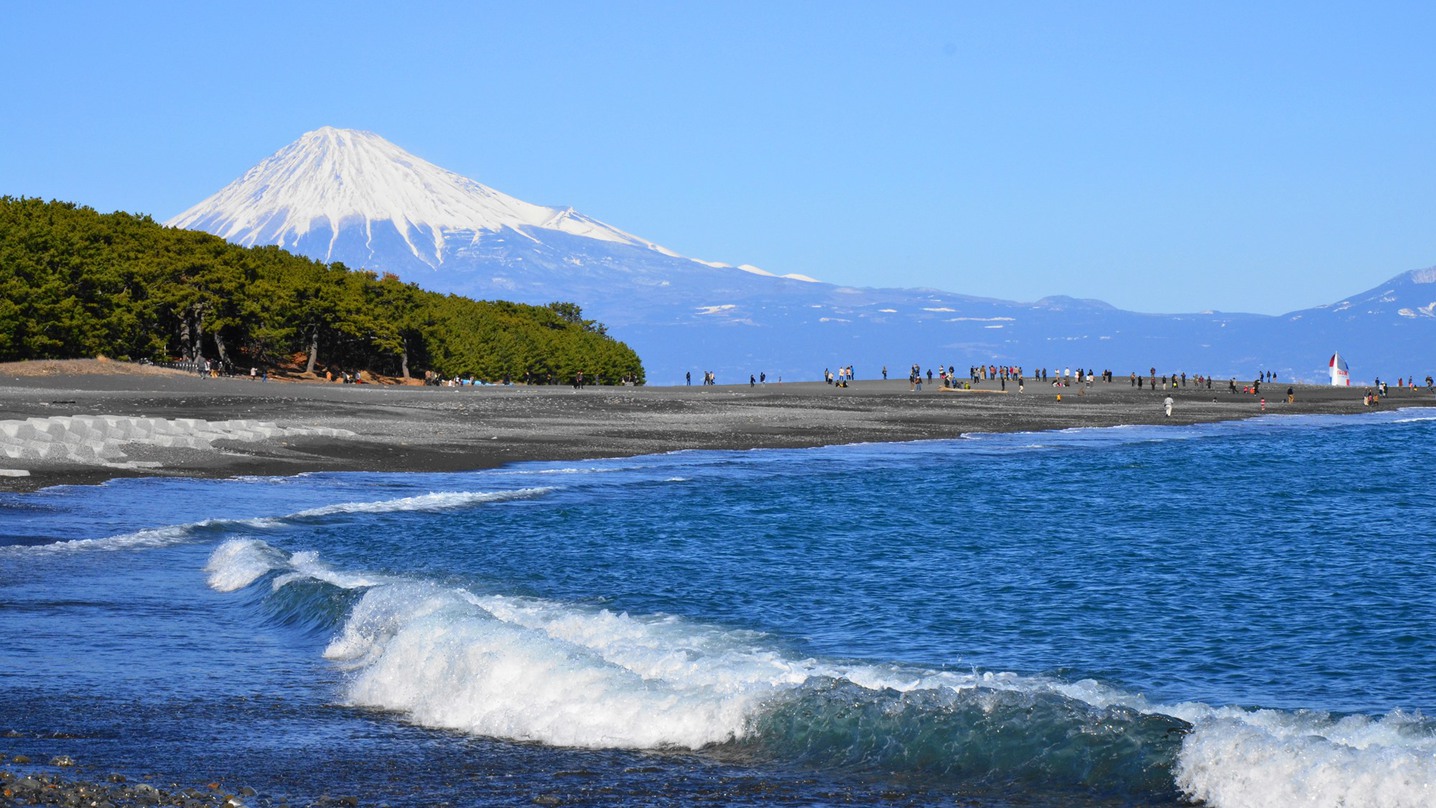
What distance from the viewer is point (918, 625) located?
21578mm

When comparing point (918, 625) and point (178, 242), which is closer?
point (918, 625)

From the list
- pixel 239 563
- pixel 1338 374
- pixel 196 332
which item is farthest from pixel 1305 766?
pixel 1338 374

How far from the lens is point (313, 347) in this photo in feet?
433

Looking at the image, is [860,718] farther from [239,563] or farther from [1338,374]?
[1338,374]

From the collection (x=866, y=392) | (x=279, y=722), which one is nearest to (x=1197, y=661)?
(x=279, y=722)

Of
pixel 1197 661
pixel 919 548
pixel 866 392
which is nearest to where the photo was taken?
pixel 1197 661

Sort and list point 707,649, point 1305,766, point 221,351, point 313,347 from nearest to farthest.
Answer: point 1305,766 < point 707,649 < point 221,351 < point 313,347

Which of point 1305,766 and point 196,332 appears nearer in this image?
point 1305,766

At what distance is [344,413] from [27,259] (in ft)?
131

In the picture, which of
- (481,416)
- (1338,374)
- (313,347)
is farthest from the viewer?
(1338,374)

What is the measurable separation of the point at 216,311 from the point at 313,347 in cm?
1395

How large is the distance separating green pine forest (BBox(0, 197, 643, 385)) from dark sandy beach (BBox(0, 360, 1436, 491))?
774cm

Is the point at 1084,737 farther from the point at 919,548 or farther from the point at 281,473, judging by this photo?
the point at 281,473

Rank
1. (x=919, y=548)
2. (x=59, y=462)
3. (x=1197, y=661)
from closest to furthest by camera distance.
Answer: (x=1197, y=661)
(x=919, y=548)
(x=59, y=462)
